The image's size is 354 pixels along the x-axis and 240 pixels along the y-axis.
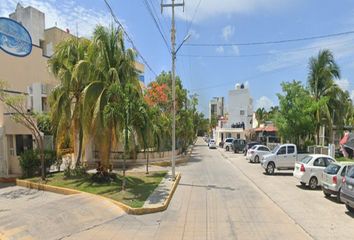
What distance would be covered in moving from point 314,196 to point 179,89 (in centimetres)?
2515

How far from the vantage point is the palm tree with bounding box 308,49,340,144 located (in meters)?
30.0

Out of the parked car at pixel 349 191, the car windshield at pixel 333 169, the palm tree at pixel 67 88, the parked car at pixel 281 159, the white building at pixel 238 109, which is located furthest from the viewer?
the white building at pixel 238 109

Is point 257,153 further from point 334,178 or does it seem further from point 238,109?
point 238,109

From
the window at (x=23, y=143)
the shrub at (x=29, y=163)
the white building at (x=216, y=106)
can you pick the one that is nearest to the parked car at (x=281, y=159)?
the shrub at (x=29, y=163)

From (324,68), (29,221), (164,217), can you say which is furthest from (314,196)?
(324,68)

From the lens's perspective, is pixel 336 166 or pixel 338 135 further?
pixel 338 135

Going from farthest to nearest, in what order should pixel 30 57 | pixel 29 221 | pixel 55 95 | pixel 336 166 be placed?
pixel 30 57 → pixel 55 95 → pixel 336 166 → pixel 29 221

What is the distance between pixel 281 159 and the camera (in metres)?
21.8

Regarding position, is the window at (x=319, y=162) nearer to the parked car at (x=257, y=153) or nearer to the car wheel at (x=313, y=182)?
the car wheel at (x=313, y=182)

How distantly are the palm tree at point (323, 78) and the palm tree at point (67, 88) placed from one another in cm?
2182

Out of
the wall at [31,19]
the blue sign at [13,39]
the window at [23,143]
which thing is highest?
the wall at [31,19]

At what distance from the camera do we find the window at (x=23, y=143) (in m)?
19.4

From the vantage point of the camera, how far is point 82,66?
52.5 feet

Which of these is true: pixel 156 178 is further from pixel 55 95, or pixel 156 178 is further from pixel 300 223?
pixel 300 223
